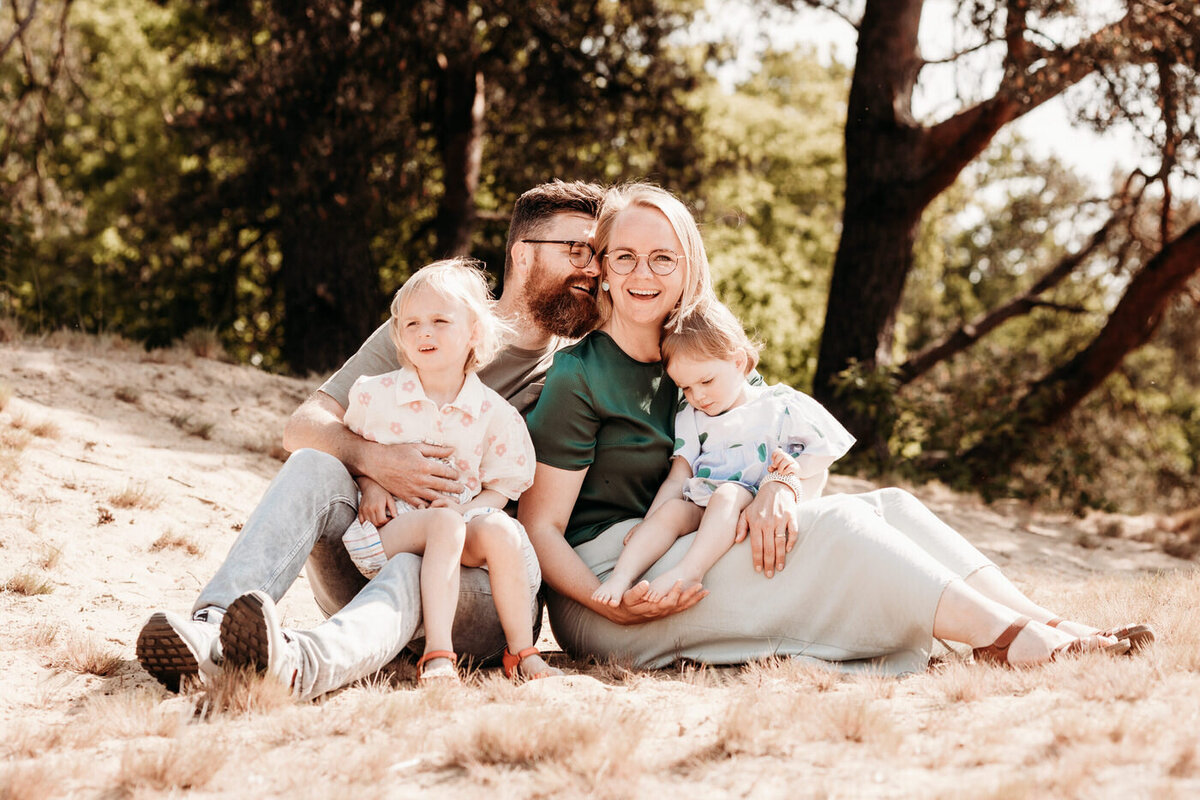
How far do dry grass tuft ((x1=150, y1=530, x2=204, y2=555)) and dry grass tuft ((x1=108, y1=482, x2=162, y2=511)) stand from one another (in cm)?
33

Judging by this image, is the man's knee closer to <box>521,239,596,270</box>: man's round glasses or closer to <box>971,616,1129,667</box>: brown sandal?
<box>521,239,596,270</box>: man's round glasses

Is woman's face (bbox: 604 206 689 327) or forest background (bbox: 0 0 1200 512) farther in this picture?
forest background (bbox: 0 0 1200 512)

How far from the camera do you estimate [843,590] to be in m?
3.33

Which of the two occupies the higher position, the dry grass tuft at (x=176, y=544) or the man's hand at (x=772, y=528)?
the man's hand at (x=772, y=528)

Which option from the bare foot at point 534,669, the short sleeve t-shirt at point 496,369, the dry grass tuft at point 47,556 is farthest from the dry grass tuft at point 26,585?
the bare foot at point 534,669

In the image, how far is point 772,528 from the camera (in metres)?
3.34

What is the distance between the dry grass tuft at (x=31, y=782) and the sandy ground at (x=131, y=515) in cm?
20

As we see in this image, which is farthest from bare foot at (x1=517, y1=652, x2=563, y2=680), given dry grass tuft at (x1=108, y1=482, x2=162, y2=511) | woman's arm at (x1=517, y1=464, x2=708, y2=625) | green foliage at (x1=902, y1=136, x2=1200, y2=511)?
green foliage at (x1=902, y1=136, x2=1200, y2=511)

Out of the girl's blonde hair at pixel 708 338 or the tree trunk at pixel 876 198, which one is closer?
the girl's blonde hair at pixel 708 338

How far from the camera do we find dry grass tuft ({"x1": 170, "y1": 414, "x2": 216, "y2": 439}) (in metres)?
6.42

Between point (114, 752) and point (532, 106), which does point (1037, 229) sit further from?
point (114, 752)

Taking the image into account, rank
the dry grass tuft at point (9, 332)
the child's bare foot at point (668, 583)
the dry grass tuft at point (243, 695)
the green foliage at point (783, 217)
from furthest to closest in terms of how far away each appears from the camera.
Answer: the green foliage at point (783, 217)
the dry grass tuft at point (9, 332)
the child's bare foot at point (668, 583)
the dry grass tuft at point (243, 695)

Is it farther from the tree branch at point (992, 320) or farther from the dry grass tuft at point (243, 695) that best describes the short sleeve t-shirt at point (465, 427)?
the tree branch at point (992, 320)

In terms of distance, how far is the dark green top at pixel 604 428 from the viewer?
3.54m
